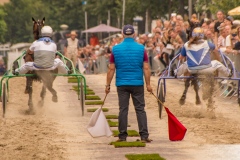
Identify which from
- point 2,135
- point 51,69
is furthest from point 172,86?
point 2,135

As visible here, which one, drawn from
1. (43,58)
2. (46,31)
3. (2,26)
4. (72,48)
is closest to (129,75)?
(43,58)

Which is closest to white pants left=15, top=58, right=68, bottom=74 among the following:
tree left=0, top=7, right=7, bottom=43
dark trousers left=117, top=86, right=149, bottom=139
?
dark trousers left=117, top=86, right=149, bottom=139

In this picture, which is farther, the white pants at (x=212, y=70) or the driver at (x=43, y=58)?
the driver at (x=43, y=58)

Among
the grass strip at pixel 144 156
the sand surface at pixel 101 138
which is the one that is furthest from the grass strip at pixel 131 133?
the grass strip at pixel 144 156

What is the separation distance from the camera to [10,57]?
65.5 metres

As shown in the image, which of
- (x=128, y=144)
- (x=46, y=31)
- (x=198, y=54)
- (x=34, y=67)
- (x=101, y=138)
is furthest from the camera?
(x=46, y=31)

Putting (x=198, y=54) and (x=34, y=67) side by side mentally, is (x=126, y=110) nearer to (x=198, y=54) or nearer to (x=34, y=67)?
(x=198, y=54)

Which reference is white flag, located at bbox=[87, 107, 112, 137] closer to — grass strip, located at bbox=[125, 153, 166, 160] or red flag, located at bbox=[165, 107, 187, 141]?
red flag, located at bbox=[165, 107, 187, 141]

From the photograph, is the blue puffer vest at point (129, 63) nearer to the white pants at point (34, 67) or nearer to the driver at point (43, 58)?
the driver at point (43, 58)

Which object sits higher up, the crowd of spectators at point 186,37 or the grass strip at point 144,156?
the crowd of spectators at point 186,37

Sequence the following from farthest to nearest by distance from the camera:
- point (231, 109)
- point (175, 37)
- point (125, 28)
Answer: point (175, 37) → point (231, 109) → point (125, 28)

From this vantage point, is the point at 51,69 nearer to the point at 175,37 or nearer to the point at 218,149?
the point at 218,149

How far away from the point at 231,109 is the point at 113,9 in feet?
152

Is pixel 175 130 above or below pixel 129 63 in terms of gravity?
below
